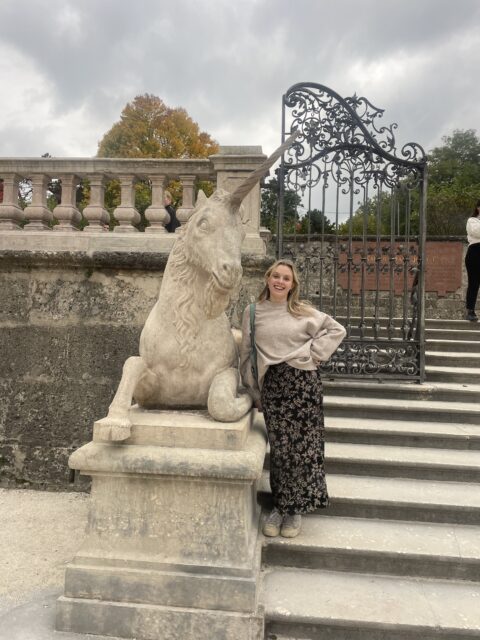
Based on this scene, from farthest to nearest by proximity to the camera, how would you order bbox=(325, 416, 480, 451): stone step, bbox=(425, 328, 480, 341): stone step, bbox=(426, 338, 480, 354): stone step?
bbox=(425, 328, 480, 341): stone step, bbox=(426, 338, 480, 354): stone step, bbox=(325, 416, 480, 451): stone step

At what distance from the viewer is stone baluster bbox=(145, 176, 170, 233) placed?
4352mm

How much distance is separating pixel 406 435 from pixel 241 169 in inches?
105

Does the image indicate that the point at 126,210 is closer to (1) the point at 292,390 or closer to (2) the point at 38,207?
(2) the point at 38,207

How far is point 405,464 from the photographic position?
3.32 meters

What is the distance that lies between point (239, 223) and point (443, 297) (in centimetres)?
680

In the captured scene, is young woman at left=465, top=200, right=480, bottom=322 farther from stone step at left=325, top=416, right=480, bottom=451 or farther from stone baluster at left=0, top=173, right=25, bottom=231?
stone baluster at left=0, top=173, right=25, bottom=231

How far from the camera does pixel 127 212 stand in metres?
4.39

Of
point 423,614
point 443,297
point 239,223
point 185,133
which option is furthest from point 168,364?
point 185,133

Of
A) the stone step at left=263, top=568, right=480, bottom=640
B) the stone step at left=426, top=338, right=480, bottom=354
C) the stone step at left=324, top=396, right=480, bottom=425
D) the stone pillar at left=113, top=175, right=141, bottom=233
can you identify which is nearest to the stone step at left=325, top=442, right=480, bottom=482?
the stone step at left=324, top=396, right=480, bottom=425

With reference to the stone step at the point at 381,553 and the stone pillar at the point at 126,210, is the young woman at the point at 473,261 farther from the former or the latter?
the stone pillar at the point at 126,210

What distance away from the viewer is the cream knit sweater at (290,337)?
251cm

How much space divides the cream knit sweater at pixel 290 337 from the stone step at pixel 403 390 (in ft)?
6.87

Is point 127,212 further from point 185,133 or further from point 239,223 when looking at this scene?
point 185,133

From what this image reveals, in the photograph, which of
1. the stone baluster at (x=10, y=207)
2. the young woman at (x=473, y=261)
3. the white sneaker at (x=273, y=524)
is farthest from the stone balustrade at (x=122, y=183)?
the young woman at (x=473, y=261)
